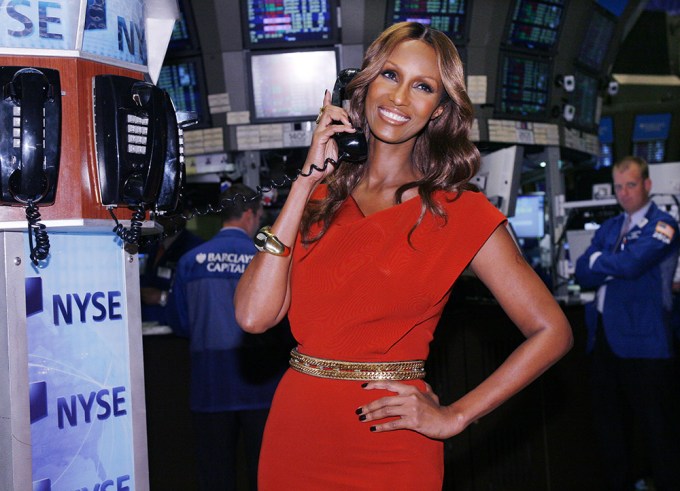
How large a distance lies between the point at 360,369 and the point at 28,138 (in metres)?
0.79

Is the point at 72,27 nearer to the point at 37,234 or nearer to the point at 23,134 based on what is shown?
the point at 23,134

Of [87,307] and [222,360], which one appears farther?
[222,360]

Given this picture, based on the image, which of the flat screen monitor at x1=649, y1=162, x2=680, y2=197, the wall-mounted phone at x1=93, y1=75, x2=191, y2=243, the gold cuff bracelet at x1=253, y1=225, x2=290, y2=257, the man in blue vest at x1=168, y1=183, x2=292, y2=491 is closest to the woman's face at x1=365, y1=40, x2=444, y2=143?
the gold cuff bracelet at x1=253, y1=225, x2=290, y2=257

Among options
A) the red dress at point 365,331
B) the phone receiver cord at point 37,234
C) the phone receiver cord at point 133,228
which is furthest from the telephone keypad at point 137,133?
the red dress at point 365,331

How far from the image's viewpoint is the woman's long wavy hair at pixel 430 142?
1722 millimetres

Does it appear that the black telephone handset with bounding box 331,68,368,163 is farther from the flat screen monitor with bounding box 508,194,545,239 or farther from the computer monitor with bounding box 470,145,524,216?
the flat screen monitor with bounding box 508,194,545,239

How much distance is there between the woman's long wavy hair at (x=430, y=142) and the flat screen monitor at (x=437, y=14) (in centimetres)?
396

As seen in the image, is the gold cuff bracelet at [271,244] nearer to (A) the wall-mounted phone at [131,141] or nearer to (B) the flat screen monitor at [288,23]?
(A) the wall-mounted phone at [131,141]

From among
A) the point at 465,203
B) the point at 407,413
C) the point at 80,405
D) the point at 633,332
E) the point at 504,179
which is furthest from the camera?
the point at 504,179

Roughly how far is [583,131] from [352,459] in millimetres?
5509

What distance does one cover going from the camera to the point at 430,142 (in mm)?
1850

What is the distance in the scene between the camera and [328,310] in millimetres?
1649

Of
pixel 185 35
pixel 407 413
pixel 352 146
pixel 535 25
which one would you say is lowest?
pixel 407 413

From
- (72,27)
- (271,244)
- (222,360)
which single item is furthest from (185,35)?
(271,244)
